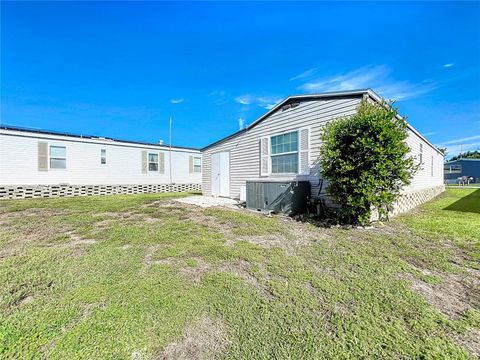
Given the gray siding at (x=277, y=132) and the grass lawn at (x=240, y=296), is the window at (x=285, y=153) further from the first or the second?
the grass lawn at (x=240, y=296)

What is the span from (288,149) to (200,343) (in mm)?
6808

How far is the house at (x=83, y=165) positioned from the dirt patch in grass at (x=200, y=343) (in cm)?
1426

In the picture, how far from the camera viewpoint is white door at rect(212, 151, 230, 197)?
10.7 meters

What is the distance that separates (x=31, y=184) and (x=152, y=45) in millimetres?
10934

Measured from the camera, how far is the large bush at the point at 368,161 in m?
4.57

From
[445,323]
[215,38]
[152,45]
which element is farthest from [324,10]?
[152,45]

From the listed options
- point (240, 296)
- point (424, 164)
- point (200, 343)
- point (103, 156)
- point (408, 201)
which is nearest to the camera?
point (200, 343)

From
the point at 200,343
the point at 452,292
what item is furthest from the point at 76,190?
the point at 452,292

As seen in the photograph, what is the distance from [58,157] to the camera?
471 inches

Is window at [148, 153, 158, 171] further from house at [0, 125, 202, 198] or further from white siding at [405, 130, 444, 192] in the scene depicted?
white siding at [405, 130, 444, 192]

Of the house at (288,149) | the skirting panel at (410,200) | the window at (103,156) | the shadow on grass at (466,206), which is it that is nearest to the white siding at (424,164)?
the house at (288,149)

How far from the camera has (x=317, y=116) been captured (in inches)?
265

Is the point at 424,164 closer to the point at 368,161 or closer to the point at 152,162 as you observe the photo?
the point at 368,161

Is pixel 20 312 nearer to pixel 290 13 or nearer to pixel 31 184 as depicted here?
pixel 290 13
